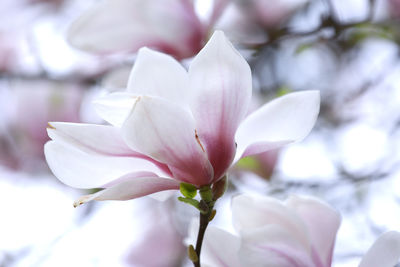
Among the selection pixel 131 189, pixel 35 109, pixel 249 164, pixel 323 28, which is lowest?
pixel 35 109

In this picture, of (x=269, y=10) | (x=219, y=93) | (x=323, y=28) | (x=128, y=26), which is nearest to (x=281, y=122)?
(x=219, y=93)

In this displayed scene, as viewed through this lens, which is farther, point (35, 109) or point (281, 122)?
point (35, 109)

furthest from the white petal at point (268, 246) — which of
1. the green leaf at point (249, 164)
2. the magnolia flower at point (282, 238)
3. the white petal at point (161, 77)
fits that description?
the green leaf at point (249, 164)

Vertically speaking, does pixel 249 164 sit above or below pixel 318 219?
below

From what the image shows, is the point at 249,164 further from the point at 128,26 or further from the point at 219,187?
→ the point at 219,187

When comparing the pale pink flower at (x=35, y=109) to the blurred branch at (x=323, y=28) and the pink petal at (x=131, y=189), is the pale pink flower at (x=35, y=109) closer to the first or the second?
the blurred branch at (x=323, y=28)

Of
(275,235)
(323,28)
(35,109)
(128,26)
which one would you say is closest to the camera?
(275,235)

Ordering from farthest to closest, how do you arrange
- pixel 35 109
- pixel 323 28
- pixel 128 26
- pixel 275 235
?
pixel 35 109 < pixel 323 28 < pixel 128 26 < pixel 275 235

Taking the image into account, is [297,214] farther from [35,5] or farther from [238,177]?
[35,5]
